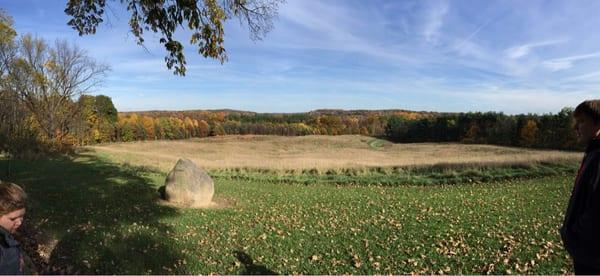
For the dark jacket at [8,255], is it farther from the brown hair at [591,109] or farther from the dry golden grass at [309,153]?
the dry golden grass at [309,153]

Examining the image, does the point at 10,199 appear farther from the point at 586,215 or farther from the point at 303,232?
the point at 303,232

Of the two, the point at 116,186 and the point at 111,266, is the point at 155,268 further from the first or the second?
the point at 116,186

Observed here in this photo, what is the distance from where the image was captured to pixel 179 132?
101m

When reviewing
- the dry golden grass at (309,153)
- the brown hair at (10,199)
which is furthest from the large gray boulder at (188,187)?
the dry golden grass at (309,153)

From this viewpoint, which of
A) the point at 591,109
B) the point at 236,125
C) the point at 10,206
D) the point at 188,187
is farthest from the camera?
the point at 236,125

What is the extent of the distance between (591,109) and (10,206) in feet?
15.9

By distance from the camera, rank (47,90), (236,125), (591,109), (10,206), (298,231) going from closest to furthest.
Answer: (10,206) → (591,109) → (298,231) → (47,90) → (236,125)

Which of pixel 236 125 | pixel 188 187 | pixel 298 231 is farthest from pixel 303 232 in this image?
pixel 236 125

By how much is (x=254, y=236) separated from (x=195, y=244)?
145 cm

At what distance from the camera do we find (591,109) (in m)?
3.59

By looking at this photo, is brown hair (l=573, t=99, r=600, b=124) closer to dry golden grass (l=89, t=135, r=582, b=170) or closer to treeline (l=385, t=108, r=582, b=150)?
dry golden grass (l=89, t=135, r=582, b=170)

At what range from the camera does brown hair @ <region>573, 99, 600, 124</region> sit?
3.54 meters

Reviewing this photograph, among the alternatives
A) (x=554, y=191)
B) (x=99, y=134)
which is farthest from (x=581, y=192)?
(x=99, y=134)

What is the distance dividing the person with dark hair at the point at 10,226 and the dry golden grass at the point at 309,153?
92.8 ft
